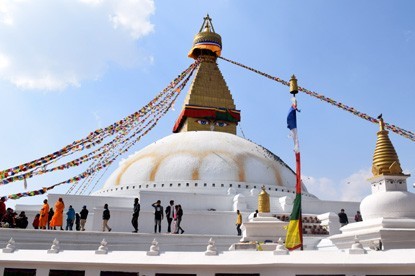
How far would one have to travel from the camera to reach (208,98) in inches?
1077

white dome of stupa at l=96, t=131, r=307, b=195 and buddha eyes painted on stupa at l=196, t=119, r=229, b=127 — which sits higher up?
buddha eyes painted on stupa at l=196, t=119, r=229, b=127

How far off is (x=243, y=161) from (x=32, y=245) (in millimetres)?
10786

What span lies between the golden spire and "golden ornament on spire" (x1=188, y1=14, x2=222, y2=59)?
21.0 m

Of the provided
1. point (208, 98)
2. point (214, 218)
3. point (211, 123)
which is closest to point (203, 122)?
point (211, 123)

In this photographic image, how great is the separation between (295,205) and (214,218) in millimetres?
6952

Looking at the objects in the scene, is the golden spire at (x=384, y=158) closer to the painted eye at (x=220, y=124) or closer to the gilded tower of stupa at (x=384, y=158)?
the gilded tower of stupa at (x=384, y=158)

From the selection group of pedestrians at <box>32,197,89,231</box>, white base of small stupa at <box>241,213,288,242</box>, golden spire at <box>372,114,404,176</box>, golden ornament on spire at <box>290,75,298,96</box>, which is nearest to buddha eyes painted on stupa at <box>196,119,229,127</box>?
group of pedestrians at <box>32,197,89,231</box>

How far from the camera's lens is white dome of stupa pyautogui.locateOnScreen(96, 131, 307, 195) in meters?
18.2

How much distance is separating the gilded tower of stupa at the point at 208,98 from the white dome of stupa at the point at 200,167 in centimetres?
525

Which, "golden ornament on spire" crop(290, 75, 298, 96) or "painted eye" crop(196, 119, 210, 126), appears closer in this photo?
"golden ornament on spire" crop(290, 75, 298, 96)

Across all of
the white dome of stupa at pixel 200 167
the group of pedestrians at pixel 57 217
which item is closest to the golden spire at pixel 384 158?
the group of pedestrians at pixel 57 217

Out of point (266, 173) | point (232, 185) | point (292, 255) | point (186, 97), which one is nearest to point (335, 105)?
point (266, 173)

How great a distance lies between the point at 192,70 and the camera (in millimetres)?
28469

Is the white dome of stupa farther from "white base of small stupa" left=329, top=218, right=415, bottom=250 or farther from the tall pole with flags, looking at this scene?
"white base of small stupa" left=329, top=218, right=415, bottom=250
